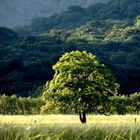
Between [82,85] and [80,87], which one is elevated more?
[82,85]

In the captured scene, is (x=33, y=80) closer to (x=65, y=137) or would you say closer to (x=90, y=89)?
(x=90, y=89)

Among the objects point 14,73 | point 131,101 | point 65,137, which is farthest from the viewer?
point 14,73

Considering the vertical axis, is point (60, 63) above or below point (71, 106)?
above

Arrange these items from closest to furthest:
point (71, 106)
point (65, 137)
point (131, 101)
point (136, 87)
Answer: point (65, 137)
point (71, 106)
point (131, 101)
point (136, 87)

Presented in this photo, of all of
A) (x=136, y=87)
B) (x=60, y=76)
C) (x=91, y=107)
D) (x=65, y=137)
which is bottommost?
(x=65, y=137)

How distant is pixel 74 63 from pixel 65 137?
24.9 meters

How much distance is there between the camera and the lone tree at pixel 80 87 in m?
35.8

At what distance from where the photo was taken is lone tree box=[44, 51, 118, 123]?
117 feet

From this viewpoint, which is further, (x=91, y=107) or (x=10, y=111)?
(x=10, y=111)

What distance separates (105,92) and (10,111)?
146 feet

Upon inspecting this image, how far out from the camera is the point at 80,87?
119 ft

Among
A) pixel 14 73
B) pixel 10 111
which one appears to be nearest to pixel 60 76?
pixel 10 111

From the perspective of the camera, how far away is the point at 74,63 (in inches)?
1460

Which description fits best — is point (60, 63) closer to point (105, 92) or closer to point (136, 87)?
point (105, 92)
